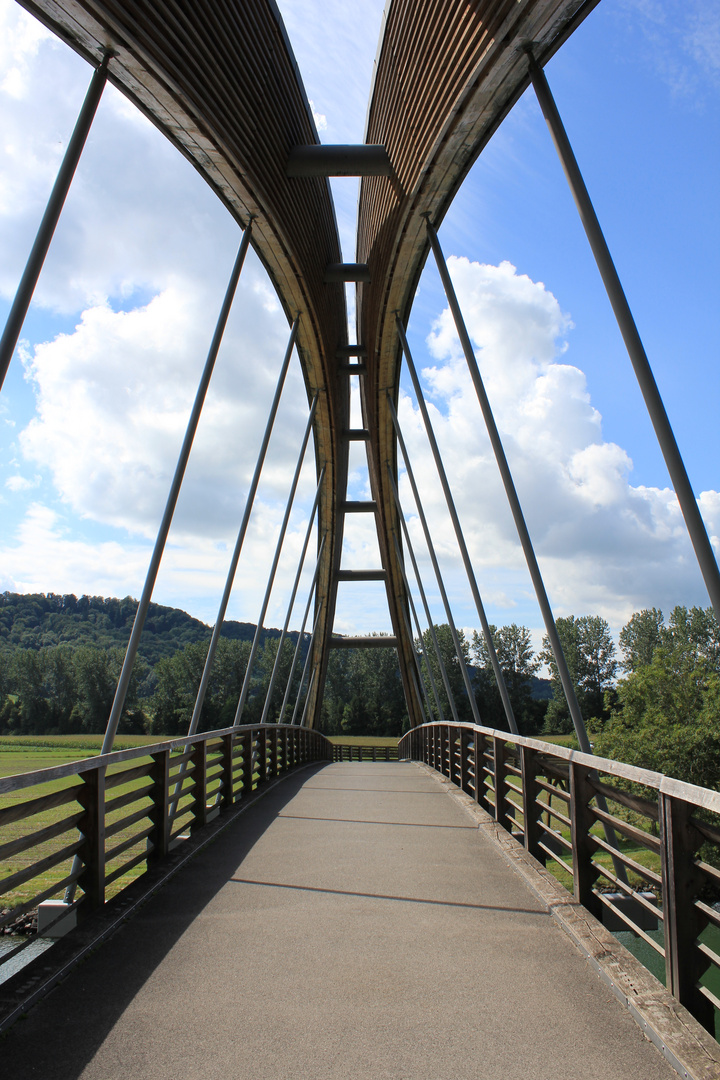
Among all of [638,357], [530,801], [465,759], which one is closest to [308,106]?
[638,357]

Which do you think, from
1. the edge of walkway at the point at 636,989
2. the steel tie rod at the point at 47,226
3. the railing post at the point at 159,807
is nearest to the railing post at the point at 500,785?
the edge of walkway at the point at 636,989

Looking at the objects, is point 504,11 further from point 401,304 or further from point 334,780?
point 334,780

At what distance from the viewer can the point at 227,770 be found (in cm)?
672

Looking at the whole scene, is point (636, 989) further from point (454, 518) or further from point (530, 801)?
point (454, 518)

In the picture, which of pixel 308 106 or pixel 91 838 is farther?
pixel 308 106

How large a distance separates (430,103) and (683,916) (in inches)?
292

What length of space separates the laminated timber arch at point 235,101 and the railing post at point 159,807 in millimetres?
5159

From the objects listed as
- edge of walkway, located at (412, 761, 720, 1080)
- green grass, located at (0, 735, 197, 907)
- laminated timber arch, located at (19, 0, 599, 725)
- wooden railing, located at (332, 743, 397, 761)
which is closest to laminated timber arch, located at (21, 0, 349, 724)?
laminated timber arch, located at (19, 0, 599, 725)

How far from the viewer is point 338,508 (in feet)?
68.5

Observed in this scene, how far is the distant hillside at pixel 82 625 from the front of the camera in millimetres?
77125

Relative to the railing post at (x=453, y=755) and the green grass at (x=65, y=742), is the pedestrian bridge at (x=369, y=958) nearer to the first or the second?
the railing post at (x=453, y=755)

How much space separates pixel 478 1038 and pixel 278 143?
9005 millimetres

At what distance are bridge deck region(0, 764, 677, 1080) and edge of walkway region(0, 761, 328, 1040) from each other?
2.0 inches

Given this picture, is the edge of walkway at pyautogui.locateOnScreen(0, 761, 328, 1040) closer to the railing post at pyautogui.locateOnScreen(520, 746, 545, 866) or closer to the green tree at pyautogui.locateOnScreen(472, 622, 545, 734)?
the railing post at pyautogui.locateOnScreen(520, 746, 545, 866)
